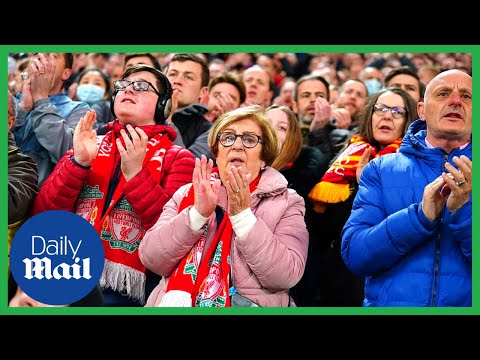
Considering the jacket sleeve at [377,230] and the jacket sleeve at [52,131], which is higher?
the jacket sleeve at [52,131]

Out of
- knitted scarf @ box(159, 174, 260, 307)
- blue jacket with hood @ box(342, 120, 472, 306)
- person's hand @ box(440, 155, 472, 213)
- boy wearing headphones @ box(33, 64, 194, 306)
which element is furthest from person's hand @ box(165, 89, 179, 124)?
person's hand @ box(440, 155, 472, 213)

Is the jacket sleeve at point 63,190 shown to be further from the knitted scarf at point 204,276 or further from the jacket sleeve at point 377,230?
the jacket sleeve at point 377,230

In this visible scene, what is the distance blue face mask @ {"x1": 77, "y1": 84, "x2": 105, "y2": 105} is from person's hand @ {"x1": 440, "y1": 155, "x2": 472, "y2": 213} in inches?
106

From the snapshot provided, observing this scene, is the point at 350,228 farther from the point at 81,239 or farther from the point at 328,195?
→ the point at 81,239

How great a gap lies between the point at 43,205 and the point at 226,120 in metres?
0.99

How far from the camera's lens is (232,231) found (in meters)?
4.52

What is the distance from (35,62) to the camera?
5199mm

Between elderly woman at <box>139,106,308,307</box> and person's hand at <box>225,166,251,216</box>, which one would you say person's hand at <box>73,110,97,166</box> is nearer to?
elderly woman at <box>139,106,308,307</box>

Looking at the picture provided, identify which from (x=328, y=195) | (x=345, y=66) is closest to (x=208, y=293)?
(x=328, y=195)

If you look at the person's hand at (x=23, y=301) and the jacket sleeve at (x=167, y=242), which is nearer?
the jacket sleeve at (x=167, y=242)

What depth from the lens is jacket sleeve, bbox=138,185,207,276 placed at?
4422 mm

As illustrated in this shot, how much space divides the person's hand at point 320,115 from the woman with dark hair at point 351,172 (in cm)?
51

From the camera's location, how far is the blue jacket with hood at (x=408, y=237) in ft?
13.8

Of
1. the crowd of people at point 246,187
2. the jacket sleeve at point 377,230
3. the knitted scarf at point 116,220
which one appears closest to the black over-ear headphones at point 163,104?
the crowd of people at point 246,187
